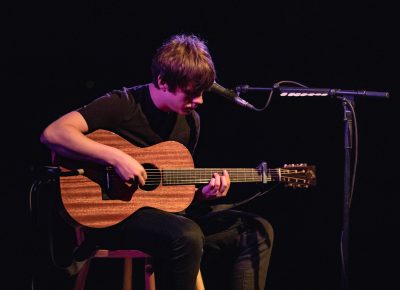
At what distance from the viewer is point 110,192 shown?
218 centimetres

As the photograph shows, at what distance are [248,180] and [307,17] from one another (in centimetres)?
172

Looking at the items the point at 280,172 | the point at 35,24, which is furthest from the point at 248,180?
the point at 35,24

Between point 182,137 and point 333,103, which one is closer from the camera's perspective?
point 182,137

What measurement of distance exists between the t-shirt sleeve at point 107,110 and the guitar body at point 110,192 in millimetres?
58

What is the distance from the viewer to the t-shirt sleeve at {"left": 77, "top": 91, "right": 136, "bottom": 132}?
2188 millimetres

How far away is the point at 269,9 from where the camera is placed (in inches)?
144

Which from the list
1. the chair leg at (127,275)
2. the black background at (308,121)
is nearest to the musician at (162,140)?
the chair leg at (127,275)

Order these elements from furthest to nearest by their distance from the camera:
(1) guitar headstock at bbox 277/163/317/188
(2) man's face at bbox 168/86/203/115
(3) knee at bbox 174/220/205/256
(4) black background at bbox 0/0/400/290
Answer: (4) black background at bbox 0/0/400/290 < (1) guitar headstock at bbox 277/163/317/188 < (2) man's face at bbox 168/86/203/115 < (3) knee at bbox 174/220/205/256

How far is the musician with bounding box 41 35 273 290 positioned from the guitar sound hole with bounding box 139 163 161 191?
88 millimetres

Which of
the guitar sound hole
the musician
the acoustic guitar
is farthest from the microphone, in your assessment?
the guitar sound hole

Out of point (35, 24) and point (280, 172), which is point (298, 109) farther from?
point (35, 24)

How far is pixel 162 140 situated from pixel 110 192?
1.45ft

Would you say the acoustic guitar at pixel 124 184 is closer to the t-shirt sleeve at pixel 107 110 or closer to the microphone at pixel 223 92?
the t-shirt sleeve at pixel 107 110

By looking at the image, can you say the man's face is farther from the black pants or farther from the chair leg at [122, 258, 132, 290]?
the chair leg at [122, 258, 132, 290]
